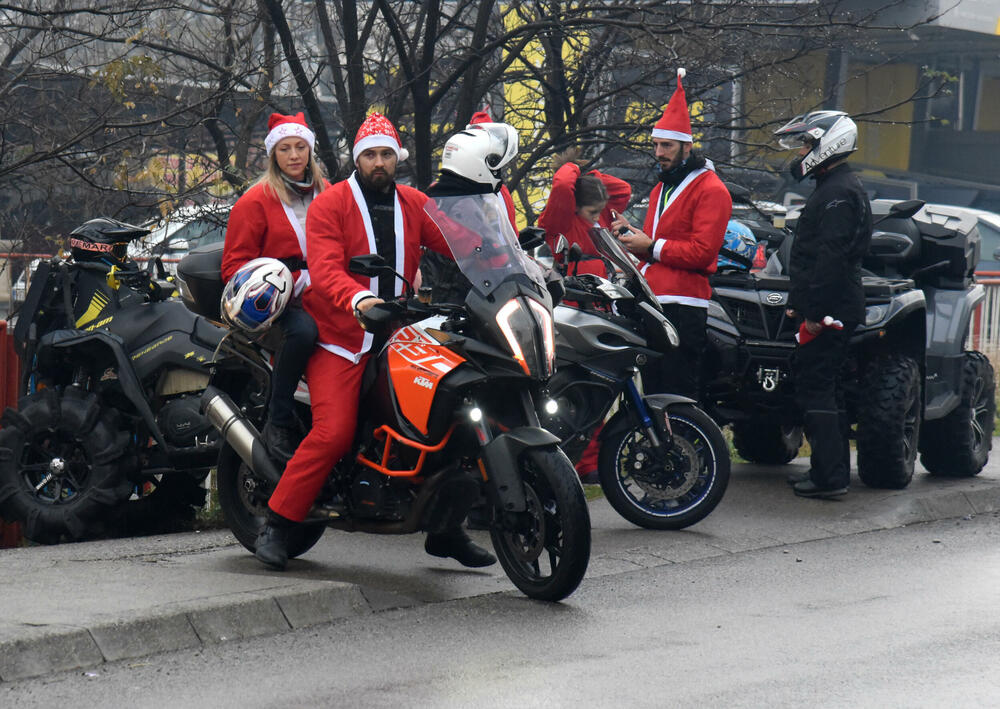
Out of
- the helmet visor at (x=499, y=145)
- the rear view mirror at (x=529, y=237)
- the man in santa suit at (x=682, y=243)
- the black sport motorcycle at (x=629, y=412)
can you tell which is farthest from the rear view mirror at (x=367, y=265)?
the man in santa suit at (x=682, y=243)

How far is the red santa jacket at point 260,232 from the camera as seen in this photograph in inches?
285

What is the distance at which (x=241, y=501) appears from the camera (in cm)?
731

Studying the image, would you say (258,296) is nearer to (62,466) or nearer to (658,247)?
(62,466)

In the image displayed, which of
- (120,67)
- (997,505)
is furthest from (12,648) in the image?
(997,505)

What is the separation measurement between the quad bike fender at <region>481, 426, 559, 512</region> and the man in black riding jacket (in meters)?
3.03

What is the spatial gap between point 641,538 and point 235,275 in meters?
2.39

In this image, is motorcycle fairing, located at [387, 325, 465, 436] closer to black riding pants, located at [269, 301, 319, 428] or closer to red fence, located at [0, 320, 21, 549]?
black riding pants, located at [269, 301, 319, 428]

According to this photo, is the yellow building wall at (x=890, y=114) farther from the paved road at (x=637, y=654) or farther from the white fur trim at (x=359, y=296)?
the white fur trim at (x=359, y=296)

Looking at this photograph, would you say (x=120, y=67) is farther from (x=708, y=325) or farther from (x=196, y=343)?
(x=708, y=325)

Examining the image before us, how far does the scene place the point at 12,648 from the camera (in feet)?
17.2

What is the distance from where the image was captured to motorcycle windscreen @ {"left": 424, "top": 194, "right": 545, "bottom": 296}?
6.43 m

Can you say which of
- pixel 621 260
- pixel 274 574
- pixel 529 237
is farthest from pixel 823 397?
pixel 274 574

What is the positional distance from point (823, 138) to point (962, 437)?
87.9 inches

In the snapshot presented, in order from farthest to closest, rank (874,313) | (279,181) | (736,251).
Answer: (736,251)
(874,313)
(279,181)
